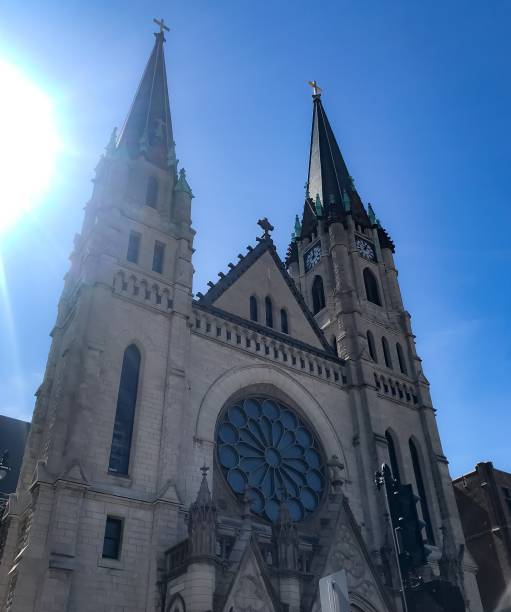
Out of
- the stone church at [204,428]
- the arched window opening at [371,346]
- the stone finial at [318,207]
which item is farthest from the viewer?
the stone finial at [318,207]

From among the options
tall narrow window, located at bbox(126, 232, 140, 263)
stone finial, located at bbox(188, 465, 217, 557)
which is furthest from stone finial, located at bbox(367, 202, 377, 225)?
stone finial, located at bbox(188, 465, 217, 557)

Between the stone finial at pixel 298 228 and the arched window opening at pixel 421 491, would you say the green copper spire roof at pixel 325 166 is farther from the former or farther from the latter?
the arched window opening at pixel 421 491

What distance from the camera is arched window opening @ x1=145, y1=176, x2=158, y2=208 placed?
28541 mm

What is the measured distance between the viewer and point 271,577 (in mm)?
18078

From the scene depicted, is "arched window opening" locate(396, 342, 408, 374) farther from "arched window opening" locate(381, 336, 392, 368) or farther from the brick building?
the brick building

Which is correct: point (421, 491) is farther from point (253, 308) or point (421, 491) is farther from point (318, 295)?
point (318, 295)

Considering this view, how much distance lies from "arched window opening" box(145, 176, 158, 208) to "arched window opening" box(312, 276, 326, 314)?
11231mm

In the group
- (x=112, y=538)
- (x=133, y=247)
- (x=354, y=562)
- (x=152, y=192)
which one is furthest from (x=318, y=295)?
(x=112, y=538)

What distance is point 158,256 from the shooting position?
26.4 m

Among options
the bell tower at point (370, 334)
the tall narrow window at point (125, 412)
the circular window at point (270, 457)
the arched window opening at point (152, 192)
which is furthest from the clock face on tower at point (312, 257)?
the tall narrow window at point (125, 412)

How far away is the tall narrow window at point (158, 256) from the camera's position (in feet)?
85.4

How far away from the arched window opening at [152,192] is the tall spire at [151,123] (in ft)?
3.80

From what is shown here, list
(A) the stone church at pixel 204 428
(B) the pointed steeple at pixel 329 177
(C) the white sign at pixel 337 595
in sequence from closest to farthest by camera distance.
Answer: (C) the white sign at pixel 337 595 → (A) the stone church at pixel 204 428 → (B) the pointed steeple at pixel 329 177

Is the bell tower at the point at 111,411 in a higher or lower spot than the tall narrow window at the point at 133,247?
lower
